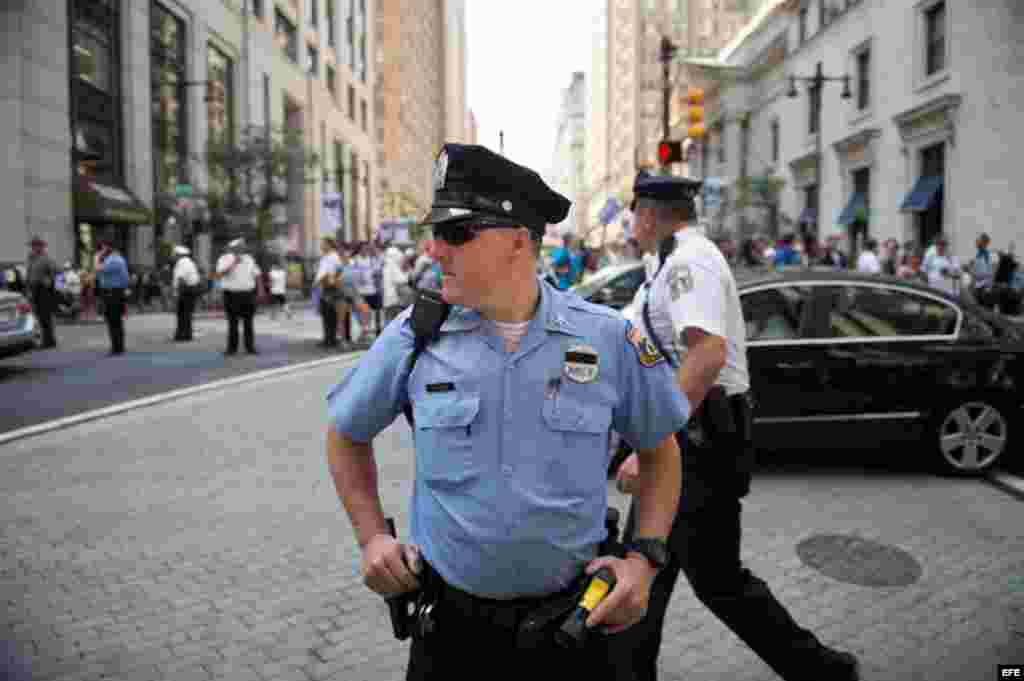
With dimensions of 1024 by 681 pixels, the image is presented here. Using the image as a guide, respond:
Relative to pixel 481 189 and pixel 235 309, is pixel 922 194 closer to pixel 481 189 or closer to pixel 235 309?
pixel 235 309

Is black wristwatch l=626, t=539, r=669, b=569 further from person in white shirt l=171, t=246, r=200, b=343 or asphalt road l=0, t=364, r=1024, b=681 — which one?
person in white shirt l=171, t=246, r=200, b=343

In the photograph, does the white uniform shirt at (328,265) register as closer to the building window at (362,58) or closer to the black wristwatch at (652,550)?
the black wristwatch at (652,550)

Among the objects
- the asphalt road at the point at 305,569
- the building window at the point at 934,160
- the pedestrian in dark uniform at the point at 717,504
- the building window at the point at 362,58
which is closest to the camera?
the pedestrian in dark uniform at the point at 717,504

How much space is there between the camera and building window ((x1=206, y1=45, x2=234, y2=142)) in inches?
1377

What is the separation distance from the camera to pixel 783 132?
40.2m

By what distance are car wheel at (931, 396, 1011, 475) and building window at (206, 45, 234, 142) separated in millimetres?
32485

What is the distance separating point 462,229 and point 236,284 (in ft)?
43.2

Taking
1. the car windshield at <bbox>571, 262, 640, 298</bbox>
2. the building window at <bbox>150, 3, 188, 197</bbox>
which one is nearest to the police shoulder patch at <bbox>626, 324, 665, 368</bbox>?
the car windshield at <bbox>571, 262, 640, 298</bbox>

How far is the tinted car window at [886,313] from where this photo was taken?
6.56 metres

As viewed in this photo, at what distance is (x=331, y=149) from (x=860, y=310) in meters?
54.5

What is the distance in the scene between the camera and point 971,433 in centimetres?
648

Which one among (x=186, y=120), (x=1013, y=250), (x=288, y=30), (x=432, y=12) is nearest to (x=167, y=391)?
(x=1013, y=250)

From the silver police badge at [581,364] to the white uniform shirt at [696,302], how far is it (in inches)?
48.9

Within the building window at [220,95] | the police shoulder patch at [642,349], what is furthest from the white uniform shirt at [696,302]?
the building window at [220,95]
